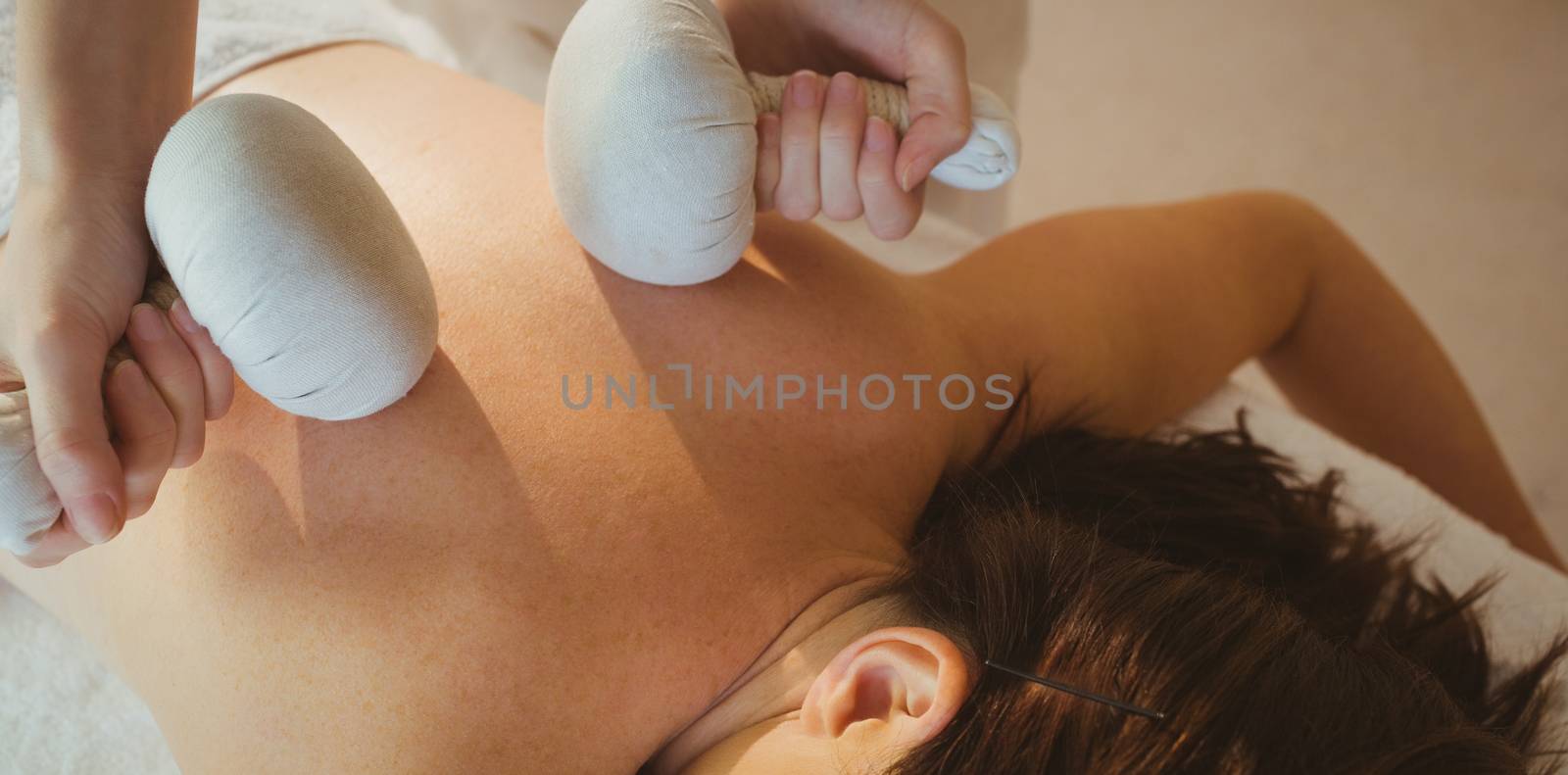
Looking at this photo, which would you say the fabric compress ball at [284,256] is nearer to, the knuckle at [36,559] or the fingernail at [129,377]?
the fingernail at [129,377]

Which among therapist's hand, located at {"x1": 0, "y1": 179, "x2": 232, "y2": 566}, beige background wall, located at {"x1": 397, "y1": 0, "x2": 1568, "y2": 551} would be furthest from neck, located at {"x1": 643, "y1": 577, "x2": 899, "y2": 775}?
beige background wall, located at {"x1": 397, "y1": 0, "x2": 1568, "y2": 551}

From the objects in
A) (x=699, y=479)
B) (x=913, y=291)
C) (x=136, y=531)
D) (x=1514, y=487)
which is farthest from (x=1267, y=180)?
(x=136, y=531)

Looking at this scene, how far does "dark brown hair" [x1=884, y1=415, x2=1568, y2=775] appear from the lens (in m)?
0.56

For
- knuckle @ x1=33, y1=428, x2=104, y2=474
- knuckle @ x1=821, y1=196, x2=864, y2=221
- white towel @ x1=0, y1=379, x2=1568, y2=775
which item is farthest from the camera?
white towel @ x1=0, y1=379, x2=1568, y2=775

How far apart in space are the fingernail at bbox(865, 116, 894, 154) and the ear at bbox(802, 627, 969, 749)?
311 millimetres

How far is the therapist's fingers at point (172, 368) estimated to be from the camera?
557 mm

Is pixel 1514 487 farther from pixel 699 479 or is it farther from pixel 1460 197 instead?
pixel 699 479

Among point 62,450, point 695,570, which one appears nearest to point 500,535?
point 695,570

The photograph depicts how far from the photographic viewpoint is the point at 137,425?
537 mm

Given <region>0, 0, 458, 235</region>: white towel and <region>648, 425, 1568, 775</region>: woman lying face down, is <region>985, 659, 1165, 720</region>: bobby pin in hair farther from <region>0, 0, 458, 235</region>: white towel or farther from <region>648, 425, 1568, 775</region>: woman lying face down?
<region>0, 0, 458, 235</region>: white towel

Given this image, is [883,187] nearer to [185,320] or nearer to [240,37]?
[185,320]

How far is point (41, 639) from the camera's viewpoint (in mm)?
875

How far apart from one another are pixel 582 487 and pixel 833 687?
196 millimetres

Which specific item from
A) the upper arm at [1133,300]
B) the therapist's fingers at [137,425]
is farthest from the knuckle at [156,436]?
the upper arm at [1133,300]
